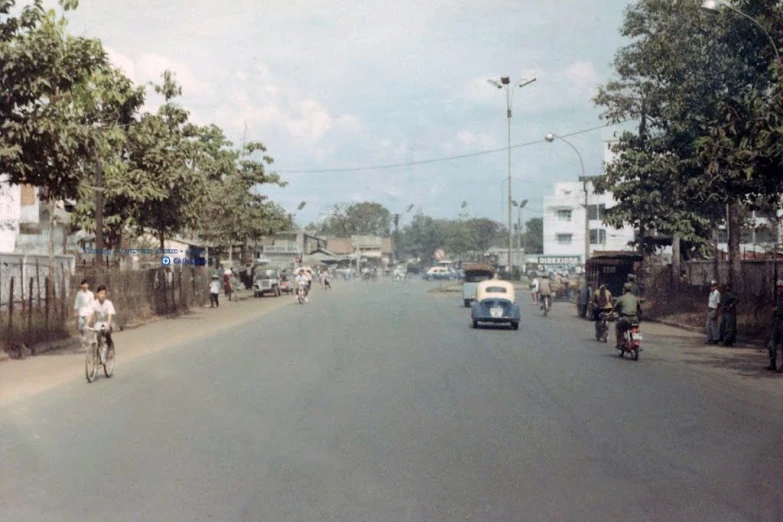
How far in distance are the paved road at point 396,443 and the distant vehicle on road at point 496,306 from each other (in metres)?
10.2

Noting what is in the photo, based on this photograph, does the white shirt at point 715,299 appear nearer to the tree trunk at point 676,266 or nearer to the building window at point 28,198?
the tree trunk at point 676,266

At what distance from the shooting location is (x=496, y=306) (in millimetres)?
29812

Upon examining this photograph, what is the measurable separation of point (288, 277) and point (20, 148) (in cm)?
5171

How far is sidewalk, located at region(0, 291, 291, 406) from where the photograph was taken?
16.2 meters

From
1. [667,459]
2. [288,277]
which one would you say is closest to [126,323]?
[667,459]

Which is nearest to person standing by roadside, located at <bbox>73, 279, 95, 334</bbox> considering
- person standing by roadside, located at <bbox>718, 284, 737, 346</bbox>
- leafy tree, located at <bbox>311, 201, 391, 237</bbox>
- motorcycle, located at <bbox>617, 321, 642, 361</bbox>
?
motorcycle, located at <bbox>617, 321, 642, 361</bbox>

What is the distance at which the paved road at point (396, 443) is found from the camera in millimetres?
7191

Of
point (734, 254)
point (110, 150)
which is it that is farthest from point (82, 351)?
point (734, 254)

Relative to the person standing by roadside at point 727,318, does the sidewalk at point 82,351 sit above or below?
below

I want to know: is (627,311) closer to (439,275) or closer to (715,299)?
(715,299)

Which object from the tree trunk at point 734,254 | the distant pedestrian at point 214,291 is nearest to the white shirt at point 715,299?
the tree trunk at point 734,254

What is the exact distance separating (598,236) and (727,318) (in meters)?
74.0

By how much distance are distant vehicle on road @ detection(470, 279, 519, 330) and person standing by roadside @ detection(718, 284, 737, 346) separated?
693 cm

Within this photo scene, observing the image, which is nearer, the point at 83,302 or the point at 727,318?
the point at 83,302
